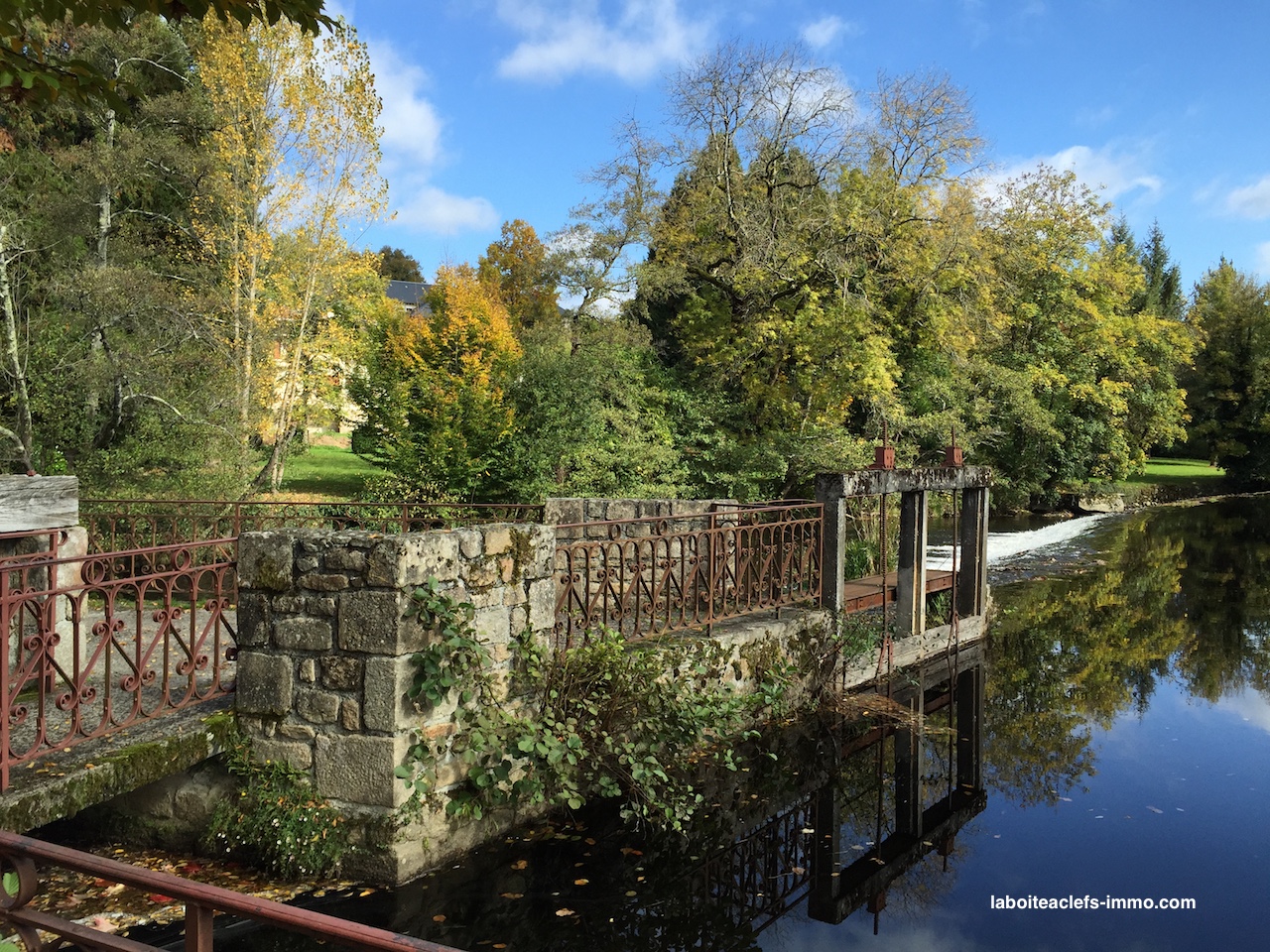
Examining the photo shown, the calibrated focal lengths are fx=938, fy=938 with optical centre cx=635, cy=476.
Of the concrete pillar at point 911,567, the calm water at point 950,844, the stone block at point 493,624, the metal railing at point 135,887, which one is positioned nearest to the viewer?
the metal railing at point 135,887

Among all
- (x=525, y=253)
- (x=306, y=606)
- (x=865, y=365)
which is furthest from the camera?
(x=525, y=253)

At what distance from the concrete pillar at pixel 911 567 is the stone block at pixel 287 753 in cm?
644

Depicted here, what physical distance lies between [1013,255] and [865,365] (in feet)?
30.3

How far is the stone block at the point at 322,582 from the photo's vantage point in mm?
4793

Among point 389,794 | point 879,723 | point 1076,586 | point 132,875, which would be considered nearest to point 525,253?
point 1076,586

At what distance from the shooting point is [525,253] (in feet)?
107

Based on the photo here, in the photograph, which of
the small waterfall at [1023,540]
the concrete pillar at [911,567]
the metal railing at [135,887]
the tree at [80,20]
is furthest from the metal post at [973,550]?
the metal railing at [135,887]

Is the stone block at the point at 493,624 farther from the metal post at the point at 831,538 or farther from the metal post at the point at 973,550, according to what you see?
the metal post at the point at 973,550

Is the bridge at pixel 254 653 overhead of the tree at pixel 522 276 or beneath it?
beneath

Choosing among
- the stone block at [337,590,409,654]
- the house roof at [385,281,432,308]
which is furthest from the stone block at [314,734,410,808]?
the house roof at [385,281,432,308]

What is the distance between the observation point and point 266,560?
4934mm

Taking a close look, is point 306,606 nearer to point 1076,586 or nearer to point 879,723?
point 879,723

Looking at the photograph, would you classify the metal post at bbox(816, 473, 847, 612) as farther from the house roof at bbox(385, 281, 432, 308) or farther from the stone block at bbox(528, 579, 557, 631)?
the house roof at bbox(385, 281, 432, 308)

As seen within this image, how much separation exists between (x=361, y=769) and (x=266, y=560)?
1191 mm
